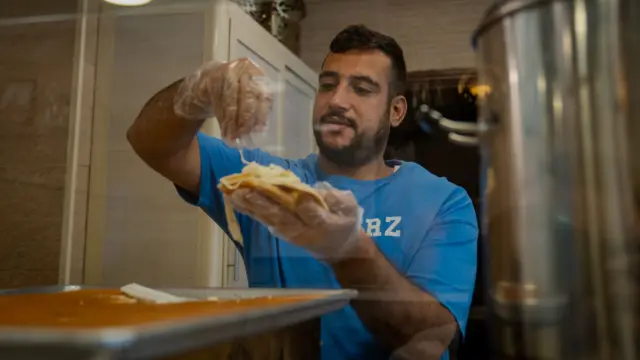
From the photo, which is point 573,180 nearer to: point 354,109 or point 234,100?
point 354,109

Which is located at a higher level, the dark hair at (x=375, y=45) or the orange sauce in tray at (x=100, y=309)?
the dark hair at (x=375, y=45)

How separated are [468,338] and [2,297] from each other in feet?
2.13

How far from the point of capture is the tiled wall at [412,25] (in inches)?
39.6

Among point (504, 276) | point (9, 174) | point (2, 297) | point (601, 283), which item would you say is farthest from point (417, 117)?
point (9, 174)

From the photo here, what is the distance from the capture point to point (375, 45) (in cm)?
104

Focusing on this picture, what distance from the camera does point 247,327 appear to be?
590mm

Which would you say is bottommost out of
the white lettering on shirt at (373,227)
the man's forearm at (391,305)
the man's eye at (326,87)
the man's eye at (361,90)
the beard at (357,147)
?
the man's forearm at (391,305)

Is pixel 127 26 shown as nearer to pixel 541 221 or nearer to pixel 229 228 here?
pixel 229 228

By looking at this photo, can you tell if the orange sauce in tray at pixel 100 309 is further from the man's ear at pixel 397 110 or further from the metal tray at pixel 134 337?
the man's ear at pixel 397 110

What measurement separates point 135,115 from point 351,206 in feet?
1.48

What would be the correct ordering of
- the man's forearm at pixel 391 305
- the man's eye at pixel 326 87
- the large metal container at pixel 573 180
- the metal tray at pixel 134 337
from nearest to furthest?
the metal tray at pixel 134 337 → the large metal container at pixel 573 180 → the man's forearm at pixel 391 305 → the man's eye at pixel 326 87

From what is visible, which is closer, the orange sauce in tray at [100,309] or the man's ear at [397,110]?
the orange sauce in tray at [100,309]

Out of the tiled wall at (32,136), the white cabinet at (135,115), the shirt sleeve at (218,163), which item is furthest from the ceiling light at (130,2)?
the shirt sleeve at (218,163)

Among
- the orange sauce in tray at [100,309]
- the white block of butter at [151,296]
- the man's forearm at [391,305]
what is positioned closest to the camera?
the orange sauce in tray at [100,309]
